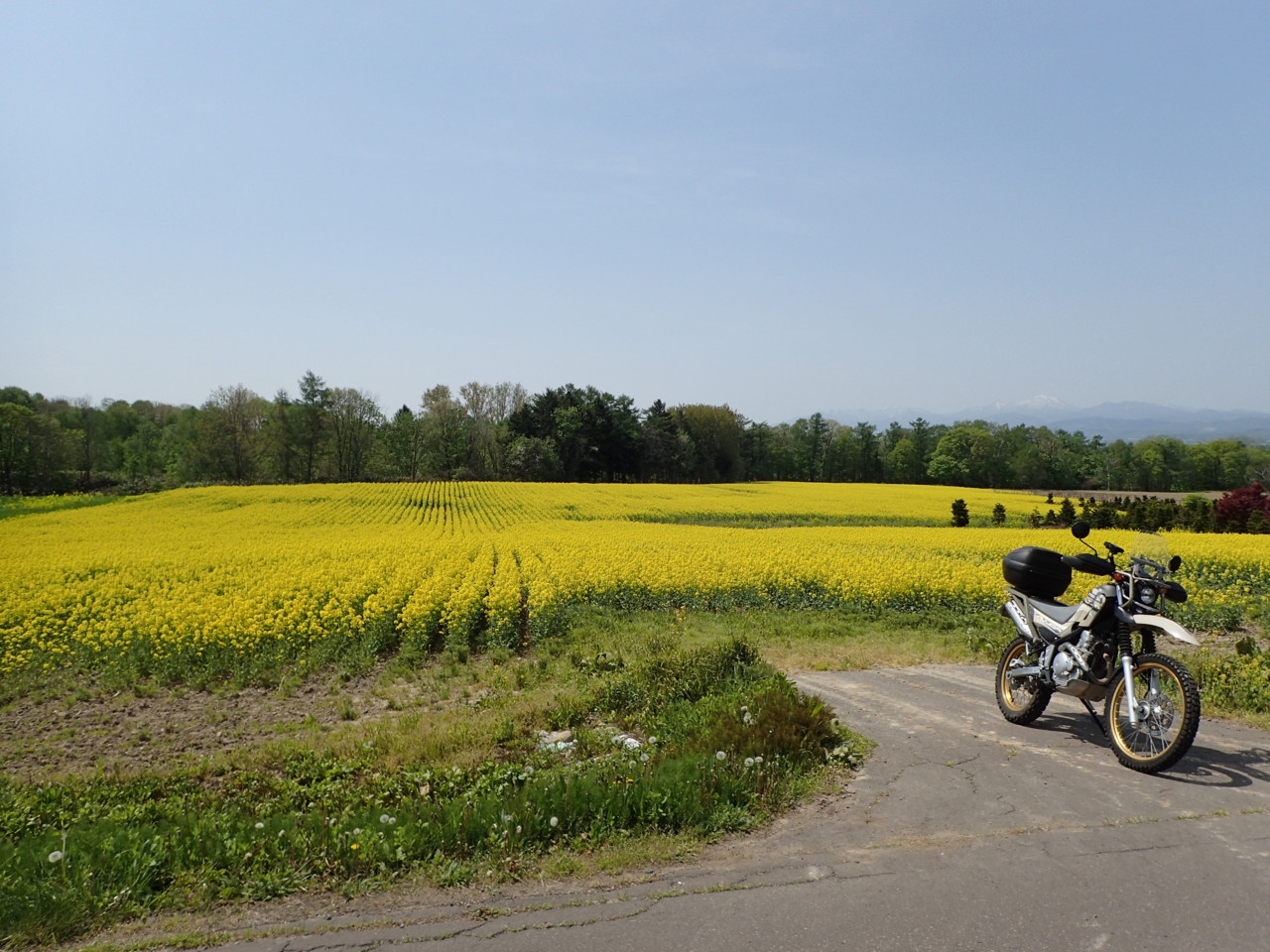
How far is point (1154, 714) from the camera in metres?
5.11

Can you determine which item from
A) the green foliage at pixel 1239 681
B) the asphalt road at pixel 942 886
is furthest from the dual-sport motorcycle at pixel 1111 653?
the green foliage at pixel 1239 681

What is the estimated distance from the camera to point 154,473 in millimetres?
77438

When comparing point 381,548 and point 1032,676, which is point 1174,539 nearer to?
point 1032,676

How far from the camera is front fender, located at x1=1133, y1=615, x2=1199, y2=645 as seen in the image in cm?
499

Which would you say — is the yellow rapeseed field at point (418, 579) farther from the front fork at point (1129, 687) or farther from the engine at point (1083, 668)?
the front fork at point (1129, 687)

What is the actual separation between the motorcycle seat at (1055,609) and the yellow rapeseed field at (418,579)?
28.2 feet

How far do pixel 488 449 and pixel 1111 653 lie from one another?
3079 inches

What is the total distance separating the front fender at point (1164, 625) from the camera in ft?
16.4

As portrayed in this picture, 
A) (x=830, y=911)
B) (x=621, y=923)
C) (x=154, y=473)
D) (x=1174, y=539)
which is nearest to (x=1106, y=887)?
(x=830, y=911)

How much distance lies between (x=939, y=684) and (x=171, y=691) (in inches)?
416

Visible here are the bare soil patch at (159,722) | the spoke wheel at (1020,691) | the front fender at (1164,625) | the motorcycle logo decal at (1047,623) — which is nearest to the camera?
the front fender at (1164,625)

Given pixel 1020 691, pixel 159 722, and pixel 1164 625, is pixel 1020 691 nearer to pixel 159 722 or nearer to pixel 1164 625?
pixel 1164 625

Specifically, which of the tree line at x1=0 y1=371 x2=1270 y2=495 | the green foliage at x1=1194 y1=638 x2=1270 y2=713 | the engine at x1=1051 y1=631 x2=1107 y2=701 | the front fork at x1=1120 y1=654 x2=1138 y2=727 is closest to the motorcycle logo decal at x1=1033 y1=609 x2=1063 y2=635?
the engine at x1=1051 y1=631 x2=1107 y2=701

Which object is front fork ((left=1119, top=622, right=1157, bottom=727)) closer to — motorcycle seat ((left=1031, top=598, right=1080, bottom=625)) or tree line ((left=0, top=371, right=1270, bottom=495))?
motorcycle seat ((left=1031, top=598, right=1080, bottom=625))
